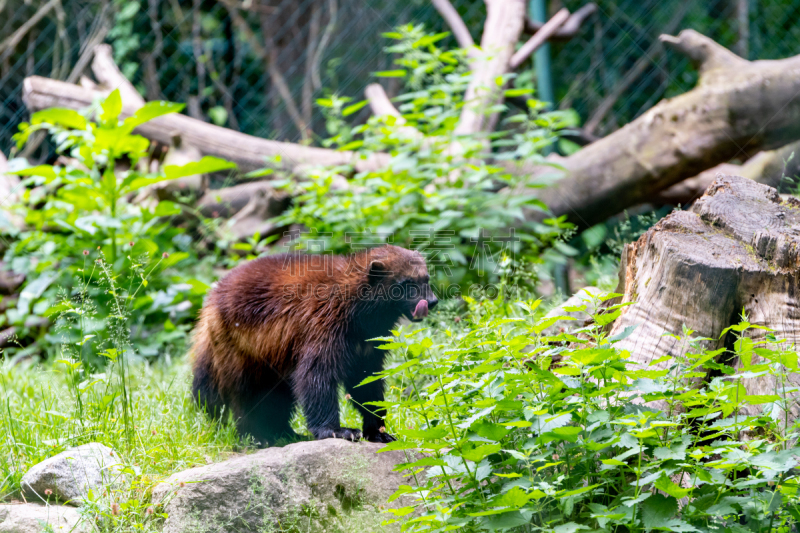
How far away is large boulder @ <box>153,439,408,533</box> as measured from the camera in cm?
244

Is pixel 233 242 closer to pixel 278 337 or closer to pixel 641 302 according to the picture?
pixel 278 337

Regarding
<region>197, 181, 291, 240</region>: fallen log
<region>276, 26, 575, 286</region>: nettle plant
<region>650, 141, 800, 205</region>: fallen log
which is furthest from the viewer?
<region>197, 181, 291, 240</region>: fallen log

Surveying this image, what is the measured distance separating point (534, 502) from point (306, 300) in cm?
183

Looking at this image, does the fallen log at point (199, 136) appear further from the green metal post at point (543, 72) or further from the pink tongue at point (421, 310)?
the pink tongue at point (421, 310)

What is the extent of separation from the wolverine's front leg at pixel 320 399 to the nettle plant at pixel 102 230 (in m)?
1.57

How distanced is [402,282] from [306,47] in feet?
16.5

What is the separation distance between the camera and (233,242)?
557 centimetres

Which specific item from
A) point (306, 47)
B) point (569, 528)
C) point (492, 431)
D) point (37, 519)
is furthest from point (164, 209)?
point (306, 47)

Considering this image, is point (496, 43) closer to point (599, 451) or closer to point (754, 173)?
point (754, 173)

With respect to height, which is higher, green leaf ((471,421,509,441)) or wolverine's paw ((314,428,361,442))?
green leaf ((471,421,509,441))

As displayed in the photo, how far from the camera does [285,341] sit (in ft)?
11.0

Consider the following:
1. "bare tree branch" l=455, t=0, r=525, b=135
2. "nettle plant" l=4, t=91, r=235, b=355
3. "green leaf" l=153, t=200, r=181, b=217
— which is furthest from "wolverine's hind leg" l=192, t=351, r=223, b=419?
"bare tree branch" l=455, t=0, r=525, b=135

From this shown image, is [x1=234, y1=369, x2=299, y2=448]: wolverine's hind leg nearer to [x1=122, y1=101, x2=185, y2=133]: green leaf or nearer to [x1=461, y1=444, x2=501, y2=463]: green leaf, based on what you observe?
[x1=461, y1=444, x2=501, y2=463]: green leaf

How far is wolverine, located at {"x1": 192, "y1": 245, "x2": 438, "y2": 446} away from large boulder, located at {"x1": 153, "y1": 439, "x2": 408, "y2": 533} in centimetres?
53
